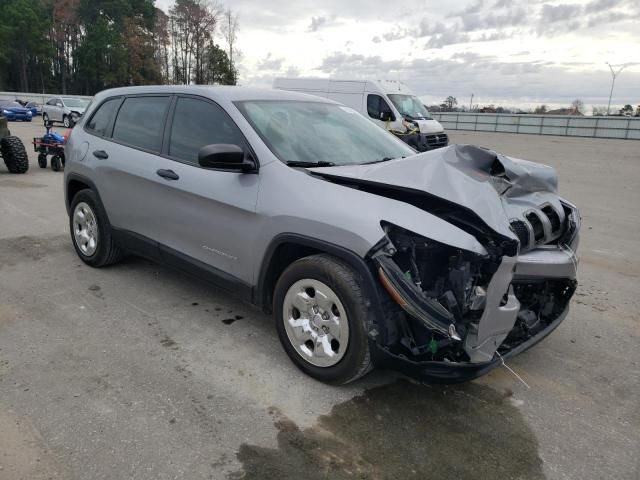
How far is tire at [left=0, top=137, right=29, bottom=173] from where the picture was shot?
35.0 feet

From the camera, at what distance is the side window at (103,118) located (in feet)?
16.0

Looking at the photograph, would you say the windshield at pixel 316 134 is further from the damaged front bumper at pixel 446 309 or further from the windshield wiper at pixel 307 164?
the damaged front bumper at pixel 446 309

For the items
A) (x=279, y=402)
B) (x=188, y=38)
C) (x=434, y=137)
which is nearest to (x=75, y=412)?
(x=279, y=402)

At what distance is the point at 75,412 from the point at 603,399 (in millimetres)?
3130

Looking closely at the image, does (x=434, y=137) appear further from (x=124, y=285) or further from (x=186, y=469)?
(x=186, y=469)

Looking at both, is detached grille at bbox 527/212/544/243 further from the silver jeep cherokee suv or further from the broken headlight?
the broken headlight

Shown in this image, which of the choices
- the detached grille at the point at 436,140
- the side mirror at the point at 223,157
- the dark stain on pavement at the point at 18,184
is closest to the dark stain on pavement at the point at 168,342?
the side mirror at the point at 223,157

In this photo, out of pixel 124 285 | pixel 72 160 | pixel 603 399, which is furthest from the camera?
pixel 72 160

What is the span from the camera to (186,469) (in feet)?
8.00

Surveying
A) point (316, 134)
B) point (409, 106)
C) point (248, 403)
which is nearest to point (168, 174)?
point (316, 134)

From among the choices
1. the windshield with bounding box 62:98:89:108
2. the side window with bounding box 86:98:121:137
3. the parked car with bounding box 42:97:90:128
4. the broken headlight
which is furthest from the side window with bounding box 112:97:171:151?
the windshield with bounding box 62:98:89:108

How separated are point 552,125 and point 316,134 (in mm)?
41620

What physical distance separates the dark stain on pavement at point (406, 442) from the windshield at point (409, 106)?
44.9 feet

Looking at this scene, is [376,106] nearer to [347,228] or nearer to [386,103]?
[386,103]
